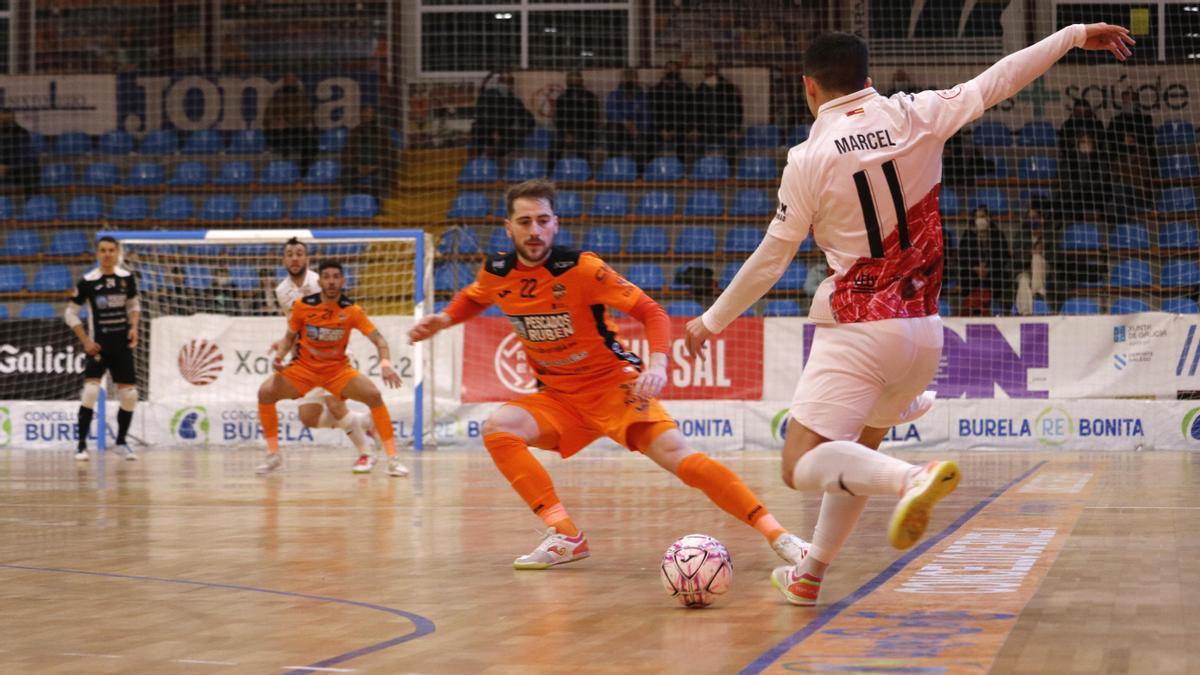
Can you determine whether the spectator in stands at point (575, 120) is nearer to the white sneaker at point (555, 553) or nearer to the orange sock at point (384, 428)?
the orange sock at point (384, 428)

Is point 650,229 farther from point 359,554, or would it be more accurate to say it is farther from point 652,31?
point 359,554

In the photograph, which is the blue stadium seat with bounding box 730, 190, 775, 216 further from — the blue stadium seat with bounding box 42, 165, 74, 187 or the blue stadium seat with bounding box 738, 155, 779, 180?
the blue stadium seat with bounding box 42, 165, 74, 187

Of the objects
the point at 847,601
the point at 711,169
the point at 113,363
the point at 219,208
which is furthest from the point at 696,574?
the point at 219,208

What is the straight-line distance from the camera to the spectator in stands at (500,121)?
20797mm

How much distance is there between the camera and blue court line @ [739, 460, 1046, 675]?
406cm

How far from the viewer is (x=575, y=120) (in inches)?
805

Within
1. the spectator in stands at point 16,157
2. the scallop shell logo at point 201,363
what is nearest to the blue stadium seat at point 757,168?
the scallop shell logo at point 201,363

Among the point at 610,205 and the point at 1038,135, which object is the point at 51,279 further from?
the point at 1038,135

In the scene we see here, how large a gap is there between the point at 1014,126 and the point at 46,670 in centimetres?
1828

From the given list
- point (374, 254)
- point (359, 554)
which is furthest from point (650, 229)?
point (359, 554)

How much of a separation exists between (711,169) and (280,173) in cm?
652

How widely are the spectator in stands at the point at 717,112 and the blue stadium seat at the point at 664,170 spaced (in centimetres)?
55

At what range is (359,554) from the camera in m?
6.91

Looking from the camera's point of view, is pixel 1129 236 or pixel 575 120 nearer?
pixel 1129 236
